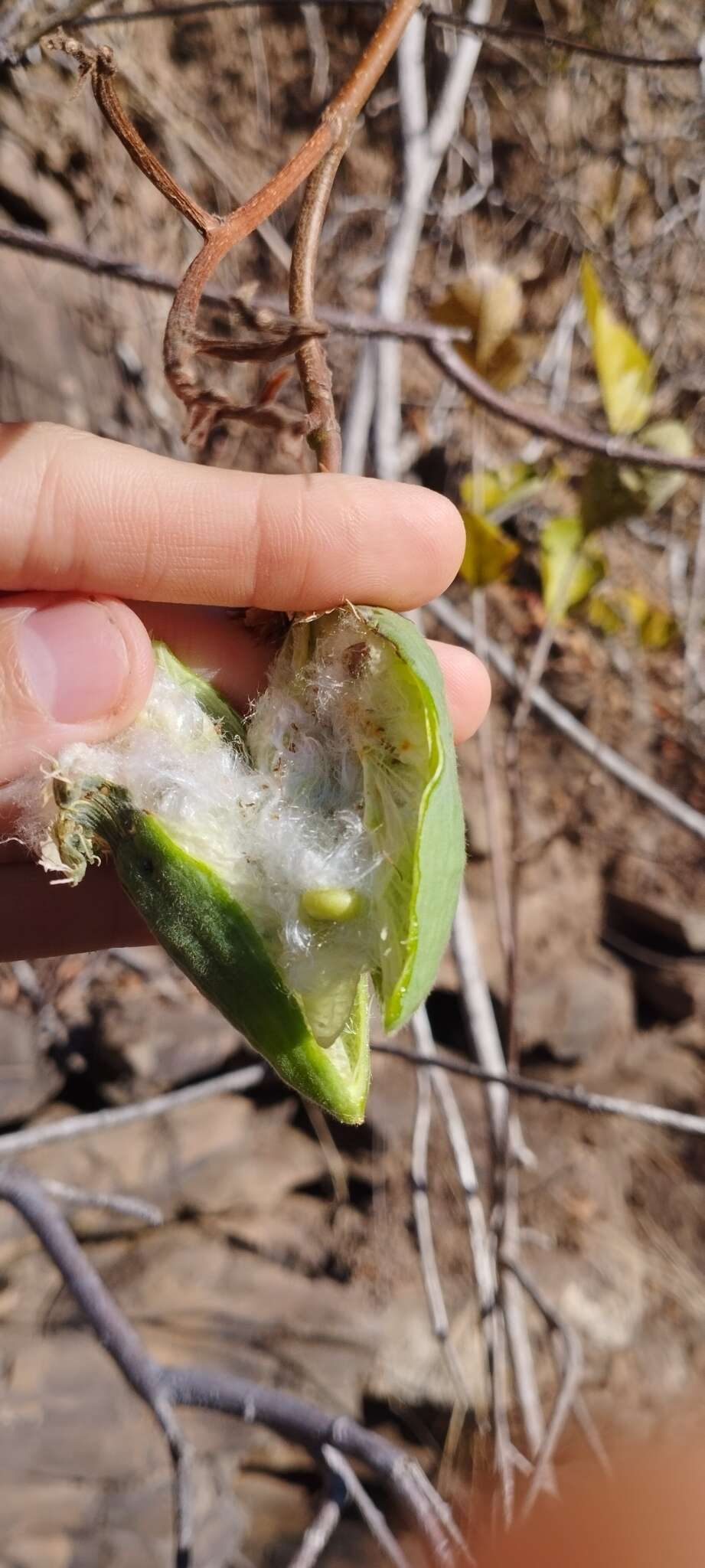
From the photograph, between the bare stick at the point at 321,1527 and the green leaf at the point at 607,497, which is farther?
the green leaf at the point at 607,497

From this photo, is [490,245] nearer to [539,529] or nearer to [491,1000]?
[539,529]

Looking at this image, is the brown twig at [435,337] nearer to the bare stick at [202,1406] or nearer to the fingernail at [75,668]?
the fingernail at [75,668]

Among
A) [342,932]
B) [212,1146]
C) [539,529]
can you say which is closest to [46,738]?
[342,932]

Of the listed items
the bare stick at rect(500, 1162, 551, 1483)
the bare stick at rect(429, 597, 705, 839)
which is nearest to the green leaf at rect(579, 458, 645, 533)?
the bare stick at rect(429, 597, 705, 839)

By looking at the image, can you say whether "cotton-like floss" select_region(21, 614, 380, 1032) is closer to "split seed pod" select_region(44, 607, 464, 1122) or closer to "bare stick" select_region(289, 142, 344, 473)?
"split seed pod" select_region(44, 607, 464, 1122)

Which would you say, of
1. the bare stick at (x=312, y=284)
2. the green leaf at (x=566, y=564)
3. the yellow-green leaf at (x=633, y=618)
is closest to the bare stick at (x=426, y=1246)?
the green leaf at (x=566, y=564)

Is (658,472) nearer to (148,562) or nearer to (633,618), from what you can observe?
(148,562)
